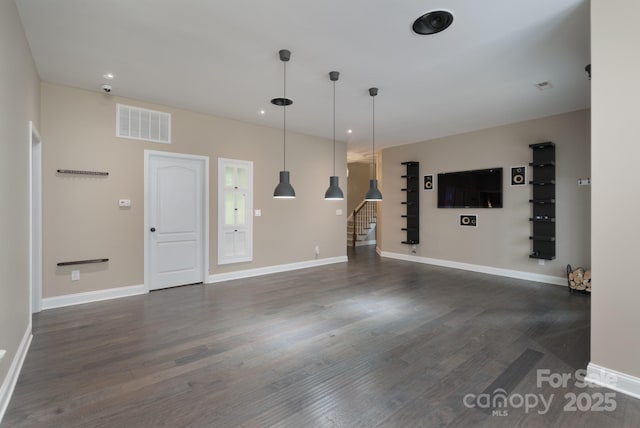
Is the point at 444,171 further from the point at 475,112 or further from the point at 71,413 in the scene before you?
the point at 71,413

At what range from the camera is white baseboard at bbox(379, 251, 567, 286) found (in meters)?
5.33

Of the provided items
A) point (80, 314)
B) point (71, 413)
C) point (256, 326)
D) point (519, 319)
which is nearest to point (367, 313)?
point (256, 326)

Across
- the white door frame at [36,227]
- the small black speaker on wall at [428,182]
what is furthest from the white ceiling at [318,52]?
the small black speaker on wall at [428,182]

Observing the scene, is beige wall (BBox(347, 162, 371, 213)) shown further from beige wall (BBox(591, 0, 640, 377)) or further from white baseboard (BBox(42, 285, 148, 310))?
beige wall (BBox(591, 0, 640, 377))

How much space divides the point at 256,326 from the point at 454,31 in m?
3.64

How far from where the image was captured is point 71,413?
6.47 ft

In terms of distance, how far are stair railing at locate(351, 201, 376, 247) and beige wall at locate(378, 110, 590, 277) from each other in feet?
8.14

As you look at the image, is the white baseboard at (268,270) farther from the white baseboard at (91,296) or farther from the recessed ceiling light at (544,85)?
the recessed ceiling light at (544,85)

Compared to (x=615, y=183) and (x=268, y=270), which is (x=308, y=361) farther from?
(x=268, y=270)

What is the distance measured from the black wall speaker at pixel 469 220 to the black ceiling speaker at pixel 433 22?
4567mm

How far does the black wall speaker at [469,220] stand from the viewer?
633cm

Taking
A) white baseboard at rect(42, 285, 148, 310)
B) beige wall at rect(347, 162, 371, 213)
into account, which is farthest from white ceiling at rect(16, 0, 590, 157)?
beige wall at rect(347, 162, 371, 213)

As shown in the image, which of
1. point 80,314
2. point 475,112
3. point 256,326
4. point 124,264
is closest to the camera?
point 256,326

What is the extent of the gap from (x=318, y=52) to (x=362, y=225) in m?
8.05
